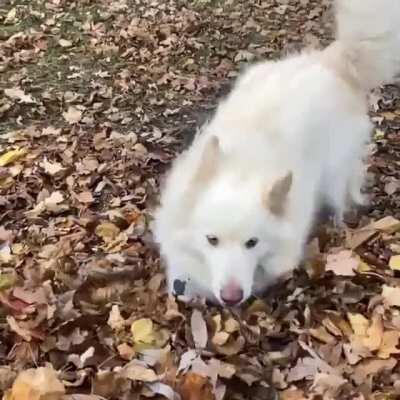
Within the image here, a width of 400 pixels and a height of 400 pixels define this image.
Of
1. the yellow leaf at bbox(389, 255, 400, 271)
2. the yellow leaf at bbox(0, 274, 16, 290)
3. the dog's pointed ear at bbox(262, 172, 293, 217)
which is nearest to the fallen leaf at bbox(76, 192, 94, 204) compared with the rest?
the yellow leaf at bbox(0, 274, 16, 290)

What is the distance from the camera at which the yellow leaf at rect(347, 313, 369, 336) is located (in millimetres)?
3459

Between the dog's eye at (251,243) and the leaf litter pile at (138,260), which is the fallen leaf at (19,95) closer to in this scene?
the leaf litter pile at (138,260)

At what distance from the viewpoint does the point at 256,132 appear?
3.82 metres

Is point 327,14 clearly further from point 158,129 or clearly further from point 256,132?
point 256,132

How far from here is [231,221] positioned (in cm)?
333

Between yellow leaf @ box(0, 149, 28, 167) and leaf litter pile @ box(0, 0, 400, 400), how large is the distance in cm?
1

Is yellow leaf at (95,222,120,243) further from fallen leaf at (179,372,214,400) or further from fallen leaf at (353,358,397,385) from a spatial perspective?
fallen leaf at (353,358,397,385)

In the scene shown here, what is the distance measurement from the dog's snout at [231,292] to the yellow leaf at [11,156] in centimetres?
221

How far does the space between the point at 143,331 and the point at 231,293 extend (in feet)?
1.46

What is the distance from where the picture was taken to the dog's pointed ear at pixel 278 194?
11.1 ft

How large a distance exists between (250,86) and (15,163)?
164 centimetres

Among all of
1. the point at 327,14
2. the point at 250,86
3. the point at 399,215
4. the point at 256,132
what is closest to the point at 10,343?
the point at 256,132

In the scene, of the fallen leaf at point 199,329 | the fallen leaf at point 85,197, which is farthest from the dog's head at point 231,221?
the fallen leaf at point 85,197

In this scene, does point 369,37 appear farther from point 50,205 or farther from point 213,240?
point 50,205
